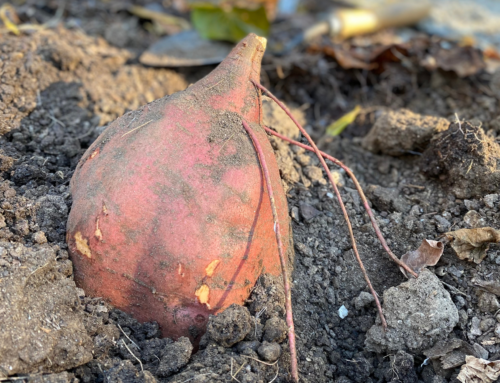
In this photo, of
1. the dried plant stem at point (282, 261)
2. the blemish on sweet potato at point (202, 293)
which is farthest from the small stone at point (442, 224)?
the blemish on sweet potato at point (202, 293)

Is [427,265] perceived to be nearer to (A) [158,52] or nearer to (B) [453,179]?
(B) [453,179]

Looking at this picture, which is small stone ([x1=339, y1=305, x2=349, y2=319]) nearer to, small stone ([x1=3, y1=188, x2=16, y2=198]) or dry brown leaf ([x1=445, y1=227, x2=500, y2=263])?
dry brown leaf ([x1=445, y1=227, x2=500, y2=263])

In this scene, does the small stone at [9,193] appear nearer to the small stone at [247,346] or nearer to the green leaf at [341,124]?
the small stone at [247,346]

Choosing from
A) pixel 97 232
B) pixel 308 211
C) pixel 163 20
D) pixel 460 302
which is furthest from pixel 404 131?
pixel 163 20

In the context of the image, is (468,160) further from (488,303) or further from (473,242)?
(488,303)

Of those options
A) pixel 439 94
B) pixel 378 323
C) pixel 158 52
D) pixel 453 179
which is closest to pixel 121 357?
pixel 378 323

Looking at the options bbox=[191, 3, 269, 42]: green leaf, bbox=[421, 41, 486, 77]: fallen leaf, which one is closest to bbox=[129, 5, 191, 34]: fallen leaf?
bbox=[191, 3, 269, 42]: green leaf

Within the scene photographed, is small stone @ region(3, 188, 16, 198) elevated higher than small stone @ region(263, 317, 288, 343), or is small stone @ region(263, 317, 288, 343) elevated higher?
small stone @ region(3, 188, 16, 198)

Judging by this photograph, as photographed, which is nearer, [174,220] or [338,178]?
[174,220]
